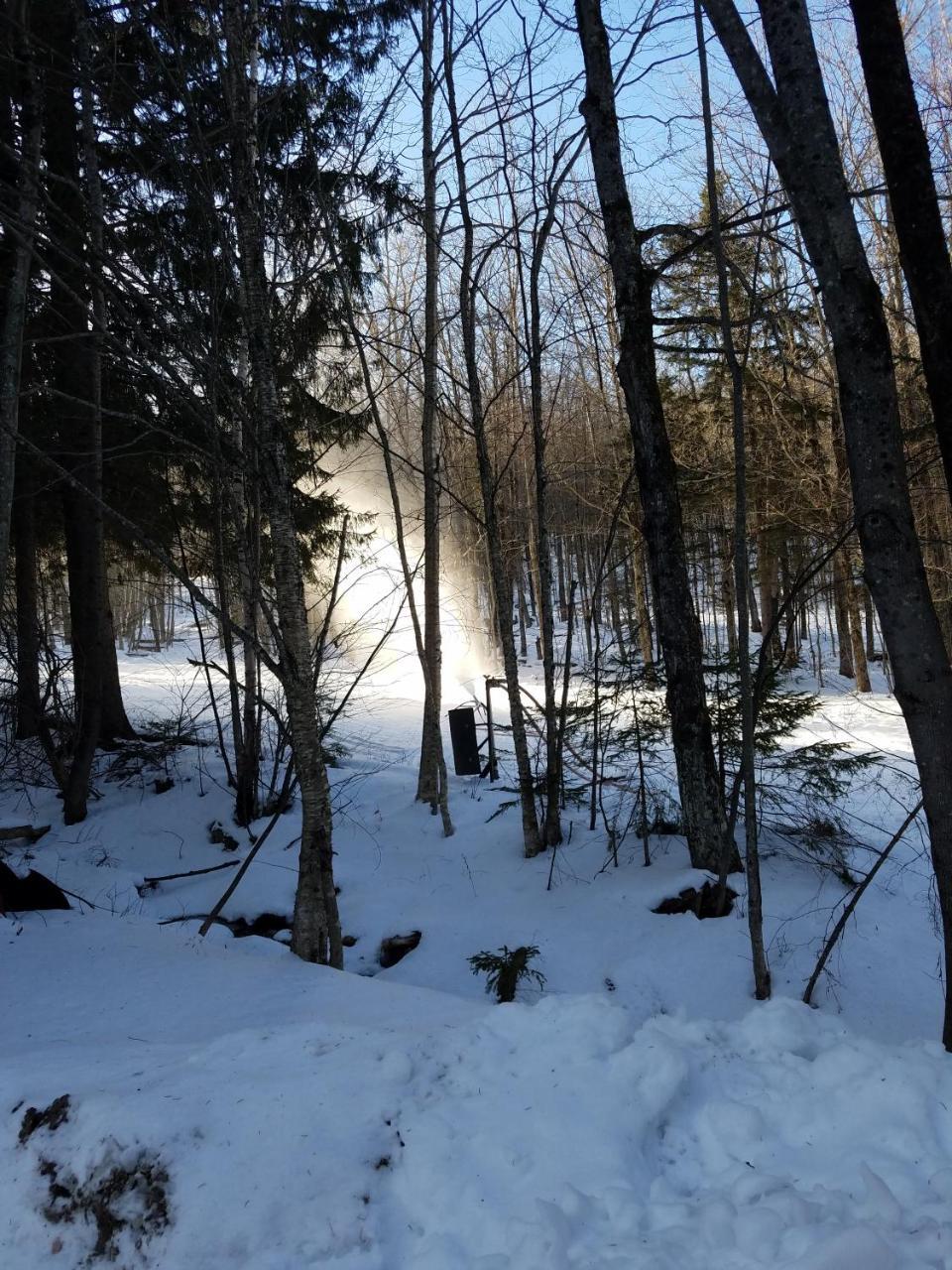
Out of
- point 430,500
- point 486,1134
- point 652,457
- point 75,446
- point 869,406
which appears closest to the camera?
point 486,1134

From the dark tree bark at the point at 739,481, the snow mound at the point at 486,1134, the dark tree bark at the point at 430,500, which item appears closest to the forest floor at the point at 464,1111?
the snow mound at the point at 486,1134

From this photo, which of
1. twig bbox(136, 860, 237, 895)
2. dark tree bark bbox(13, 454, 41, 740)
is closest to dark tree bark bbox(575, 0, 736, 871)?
twig bbox(136, 860, 237, 895)

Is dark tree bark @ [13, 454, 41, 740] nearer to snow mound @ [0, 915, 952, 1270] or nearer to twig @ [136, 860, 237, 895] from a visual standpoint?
twig @ [136, 860, 237, 895]

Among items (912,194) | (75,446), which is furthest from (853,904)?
(75,446)

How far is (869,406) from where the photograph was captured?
261cm

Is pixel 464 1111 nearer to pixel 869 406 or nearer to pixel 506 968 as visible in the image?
pixel 506 968

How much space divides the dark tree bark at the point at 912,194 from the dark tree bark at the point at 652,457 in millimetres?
2068

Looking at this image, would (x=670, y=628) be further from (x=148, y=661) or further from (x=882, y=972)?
(x=148, y=661)

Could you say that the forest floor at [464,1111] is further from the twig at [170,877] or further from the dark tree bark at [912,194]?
the dark tree bark at [912,194]

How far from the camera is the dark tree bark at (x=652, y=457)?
15.6ft

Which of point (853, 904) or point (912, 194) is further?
point (853, 904)

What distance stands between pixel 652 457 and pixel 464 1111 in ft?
12.8

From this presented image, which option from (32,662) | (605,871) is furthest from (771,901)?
(32,662)

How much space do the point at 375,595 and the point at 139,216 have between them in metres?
13.5
